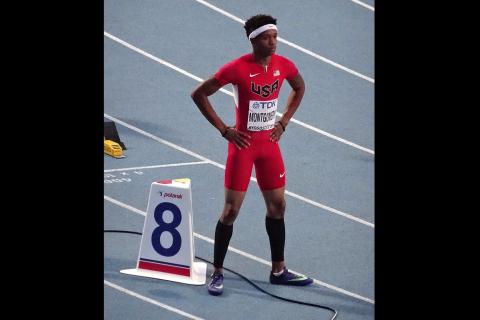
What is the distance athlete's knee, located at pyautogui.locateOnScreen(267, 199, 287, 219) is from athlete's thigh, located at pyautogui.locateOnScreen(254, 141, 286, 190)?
0.42 feet

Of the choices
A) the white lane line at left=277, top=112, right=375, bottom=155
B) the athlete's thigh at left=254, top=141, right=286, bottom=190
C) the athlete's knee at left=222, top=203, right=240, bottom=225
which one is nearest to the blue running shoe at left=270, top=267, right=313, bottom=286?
the athlete's knee at left=222, top=203, right=240, bottom=225

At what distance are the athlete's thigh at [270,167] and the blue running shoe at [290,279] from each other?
738 mm

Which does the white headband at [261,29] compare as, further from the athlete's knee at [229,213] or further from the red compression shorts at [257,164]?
the athlete's knee at [229,213]

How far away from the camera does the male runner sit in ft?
23.8

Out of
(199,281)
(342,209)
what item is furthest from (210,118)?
(342,209)

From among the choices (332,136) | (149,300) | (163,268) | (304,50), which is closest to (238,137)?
(163,268)

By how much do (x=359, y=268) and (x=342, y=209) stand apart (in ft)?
5.03

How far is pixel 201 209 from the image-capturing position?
31.2ft

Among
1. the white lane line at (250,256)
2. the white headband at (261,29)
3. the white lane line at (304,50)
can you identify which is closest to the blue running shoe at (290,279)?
the white lane line at (250,256)

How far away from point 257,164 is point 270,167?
113 millimetres

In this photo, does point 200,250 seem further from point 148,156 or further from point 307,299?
point 148,156

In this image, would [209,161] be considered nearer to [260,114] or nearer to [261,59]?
[260,114]

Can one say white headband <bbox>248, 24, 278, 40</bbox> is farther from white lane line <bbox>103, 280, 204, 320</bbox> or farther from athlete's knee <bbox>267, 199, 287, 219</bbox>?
white lane line <bbox>103, 280, 204, 320</bbox>
